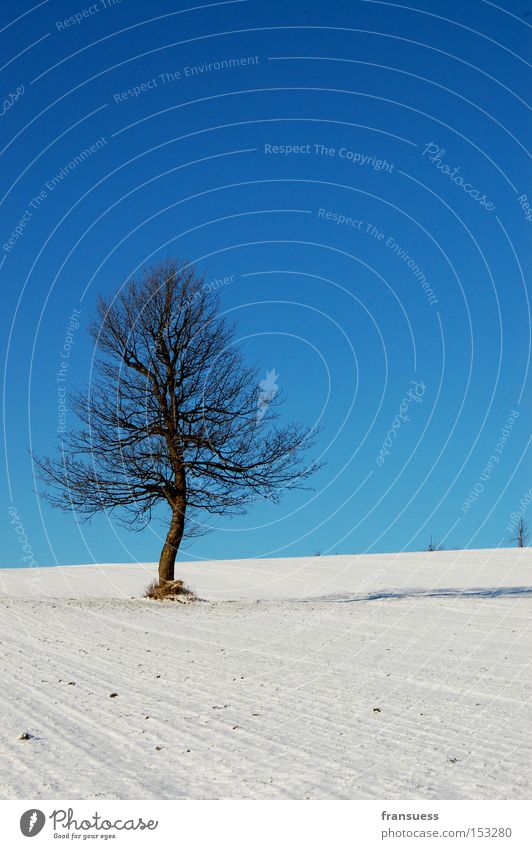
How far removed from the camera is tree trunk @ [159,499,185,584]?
25.5 metres

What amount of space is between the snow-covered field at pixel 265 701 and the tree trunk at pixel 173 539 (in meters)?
2.93

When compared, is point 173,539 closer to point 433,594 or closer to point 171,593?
point 171,593

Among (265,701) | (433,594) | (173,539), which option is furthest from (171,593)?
(265,701)

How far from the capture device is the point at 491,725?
8461 mm

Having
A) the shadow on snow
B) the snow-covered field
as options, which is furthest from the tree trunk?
the shadow on snow

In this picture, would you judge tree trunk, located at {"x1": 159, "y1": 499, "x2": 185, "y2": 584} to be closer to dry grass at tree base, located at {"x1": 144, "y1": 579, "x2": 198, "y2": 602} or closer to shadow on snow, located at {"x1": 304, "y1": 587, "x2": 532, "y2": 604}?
dry grass at tree base, located at {"x1": 144, "y1": 579, "x2": 198, "y2": 602}

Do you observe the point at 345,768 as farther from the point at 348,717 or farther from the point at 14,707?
the point at 14,707

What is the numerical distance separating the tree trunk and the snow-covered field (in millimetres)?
2927

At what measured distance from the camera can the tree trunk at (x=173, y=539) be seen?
25.5 meters

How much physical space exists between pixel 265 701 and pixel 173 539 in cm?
1622

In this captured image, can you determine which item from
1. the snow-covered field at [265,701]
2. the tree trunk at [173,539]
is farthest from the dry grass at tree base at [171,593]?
the snow-covered field at [265,701]
